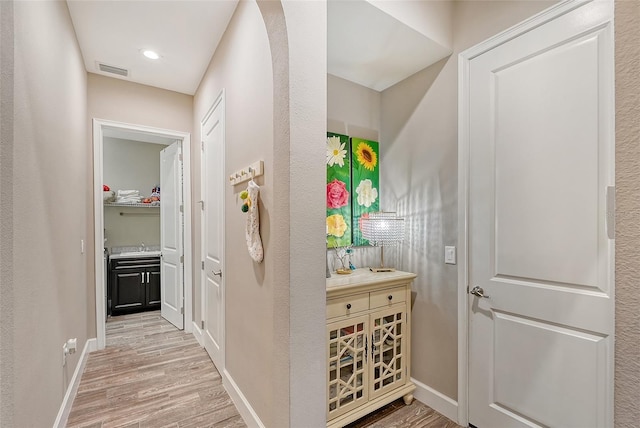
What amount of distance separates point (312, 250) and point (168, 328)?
313 centimetres

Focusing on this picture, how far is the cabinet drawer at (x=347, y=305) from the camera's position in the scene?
5.53 ft


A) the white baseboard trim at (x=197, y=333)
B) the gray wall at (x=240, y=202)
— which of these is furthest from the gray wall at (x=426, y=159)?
the white baseboard trim at (x=197, y=333)

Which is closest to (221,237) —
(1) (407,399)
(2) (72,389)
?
(2) (72,389)

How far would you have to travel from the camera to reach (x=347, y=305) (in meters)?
1.75

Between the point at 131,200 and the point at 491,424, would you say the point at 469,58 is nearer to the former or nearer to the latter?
the point at 491,424

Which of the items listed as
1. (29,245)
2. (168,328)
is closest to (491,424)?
(29,245)

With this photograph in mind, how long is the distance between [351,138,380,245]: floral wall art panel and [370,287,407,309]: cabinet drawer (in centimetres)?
51

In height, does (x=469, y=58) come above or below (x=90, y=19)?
below

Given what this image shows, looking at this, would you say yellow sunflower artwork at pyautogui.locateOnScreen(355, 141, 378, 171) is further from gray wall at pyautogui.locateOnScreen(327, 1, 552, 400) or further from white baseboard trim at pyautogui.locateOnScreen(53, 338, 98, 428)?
white baseboard trim at pyautogui.locateOnScreen(53, 338, 98, 428)

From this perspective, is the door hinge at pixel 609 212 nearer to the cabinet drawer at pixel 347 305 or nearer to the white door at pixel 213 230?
the cabinet drawer at pixel 347 305

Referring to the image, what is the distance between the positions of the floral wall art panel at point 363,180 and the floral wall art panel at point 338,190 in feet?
0.18

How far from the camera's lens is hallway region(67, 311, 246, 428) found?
1.91m

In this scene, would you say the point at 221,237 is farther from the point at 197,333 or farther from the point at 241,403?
the point at 197,333

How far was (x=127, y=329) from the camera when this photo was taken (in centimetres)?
344
